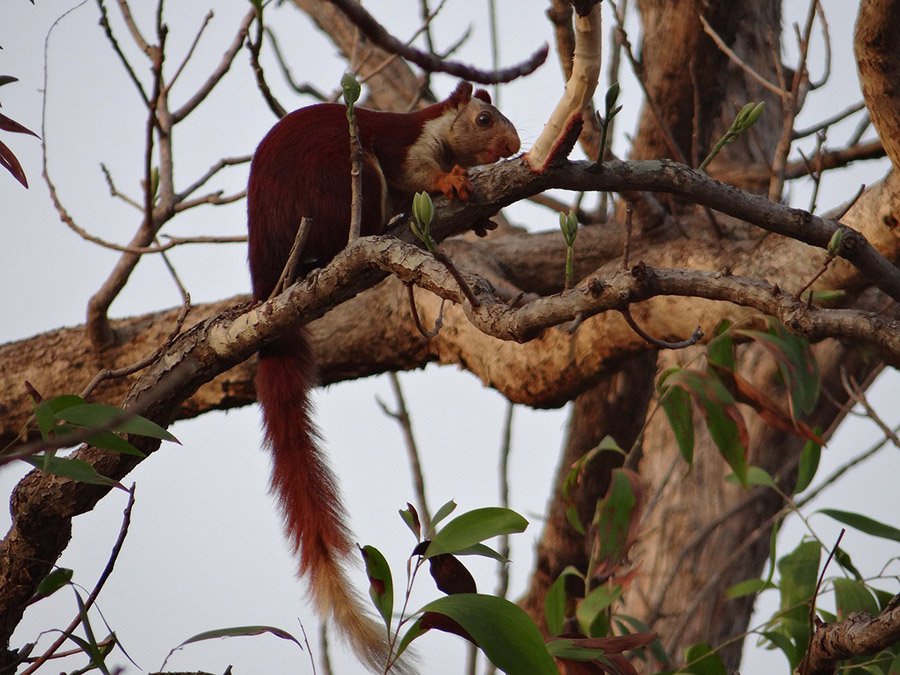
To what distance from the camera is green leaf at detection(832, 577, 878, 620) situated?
165cm

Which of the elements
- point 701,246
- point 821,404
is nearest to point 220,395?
point 701,246

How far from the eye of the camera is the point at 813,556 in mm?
1807

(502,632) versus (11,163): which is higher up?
(11,163)

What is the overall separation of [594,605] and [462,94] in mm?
1380

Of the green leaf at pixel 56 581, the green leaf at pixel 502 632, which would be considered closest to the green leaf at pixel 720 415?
the green leaf at pixel 502 632

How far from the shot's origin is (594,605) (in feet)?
6.75

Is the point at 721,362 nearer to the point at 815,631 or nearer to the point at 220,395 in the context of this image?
the point at 815,631

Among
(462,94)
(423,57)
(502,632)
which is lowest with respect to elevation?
(502,632)

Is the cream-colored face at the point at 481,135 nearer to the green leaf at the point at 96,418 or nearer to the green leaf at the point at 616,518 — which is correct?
the green leaf at the point at 616,518

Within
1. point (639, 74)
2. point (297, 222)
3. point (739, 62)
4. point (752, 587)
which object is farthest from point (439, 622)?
point (739, 62)

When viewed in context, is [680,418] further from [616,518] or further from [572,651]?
[572,651]

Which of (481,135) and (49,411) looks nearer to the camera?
(49,411)

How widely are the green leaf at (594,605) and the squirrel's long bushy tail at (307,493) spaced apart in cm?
50

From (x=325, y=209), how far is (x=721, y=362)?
92cm
